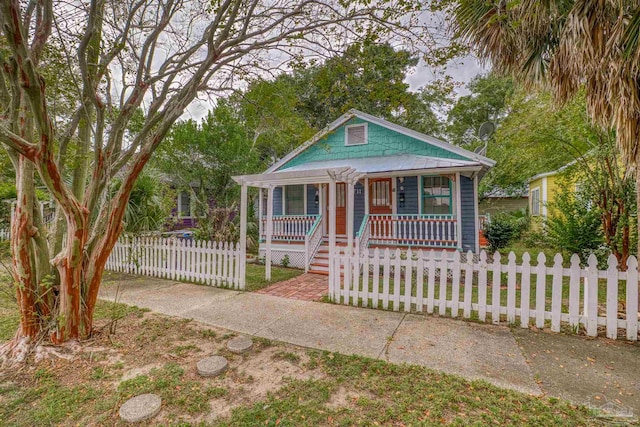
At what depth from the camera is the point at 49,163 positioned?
312 cm

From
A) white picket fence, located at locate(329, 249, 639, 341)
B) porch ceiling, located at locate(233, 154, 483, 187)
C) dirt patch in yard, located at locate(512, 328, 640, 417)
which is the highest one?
porch ceiling, located at locate(233, 154, 483, 187)

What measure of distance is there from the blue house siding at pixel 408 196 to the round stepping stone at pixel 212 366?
323 inches

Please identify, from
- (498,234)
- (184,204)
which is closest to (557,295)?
(498,234)

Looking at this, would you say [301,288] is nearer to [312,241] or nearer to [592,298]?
[312,241]

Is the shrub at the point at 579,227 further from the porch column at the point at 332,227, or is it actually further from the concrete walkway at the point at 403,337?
the porch column at the point at 332,227

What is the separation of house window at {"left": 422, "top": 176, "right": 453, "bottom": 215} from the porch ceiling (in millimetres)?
796

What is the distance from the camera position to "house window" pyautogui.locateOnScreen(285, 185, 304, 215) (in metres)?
12.0

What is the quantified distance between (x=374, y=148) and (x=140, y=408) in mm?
10089

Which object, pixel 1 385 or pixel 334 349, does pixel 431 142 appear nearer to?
pixel 334 349

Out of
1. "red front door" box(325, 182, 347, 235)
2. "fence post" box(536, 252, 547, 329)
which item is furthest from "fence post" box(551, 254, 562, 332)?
"red front door" box(325, 182, 347, 235)

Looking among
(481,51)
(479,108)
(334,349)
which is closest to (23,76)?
(334,349)

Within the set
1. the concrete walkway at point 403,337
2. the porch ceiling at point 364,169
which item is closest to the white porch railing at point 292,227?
the porch ceiling at point 364,169

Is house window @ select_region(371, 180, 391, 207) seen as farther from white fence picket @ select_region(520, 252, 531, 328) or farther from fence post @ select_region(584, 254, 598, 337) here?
fence post @ select_region(584, 254, 598, 337)

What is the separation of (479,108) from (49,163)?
30173 millimetres
